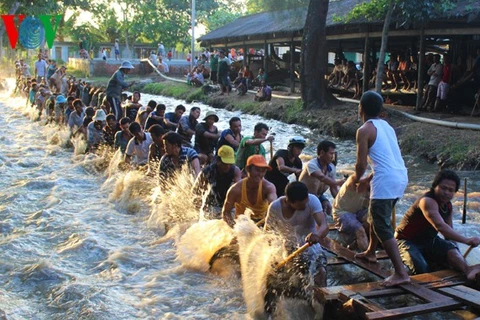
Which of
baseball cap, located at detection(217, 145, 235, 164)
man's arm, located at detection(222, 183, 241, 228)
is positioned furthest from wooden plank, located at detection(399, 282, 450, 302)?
baseball cap, located at detection(217, 145, 235, 164)

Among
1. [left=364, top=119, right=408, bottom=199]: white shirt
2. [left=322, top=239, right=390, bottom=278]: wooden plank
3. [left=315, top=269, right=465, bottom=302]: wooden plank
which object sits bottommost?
[left=322, top=239, right=390, bottom=278]: wooden plank

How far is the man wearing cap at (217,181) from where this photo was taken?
678cm

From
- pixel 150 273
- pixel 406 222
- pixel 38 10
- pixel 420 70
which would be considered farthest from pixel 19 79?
pixel 406 222

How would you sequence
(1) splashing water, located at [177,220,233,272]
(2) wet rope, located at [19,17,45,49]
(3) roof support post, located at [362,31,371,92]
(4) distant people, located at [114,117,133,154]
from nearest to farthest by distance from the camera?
1. (1) splashing water, located at [177,220,233,272]
2. (4) distant people, located at [114,117,133,154]
3. (3) roof support post, located at [362,31,371,92]
4. (2) wet rope, located at [19,17,45,49]

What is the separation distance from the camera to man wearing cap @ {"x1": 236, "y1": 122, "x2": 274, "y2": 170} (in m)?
8.06

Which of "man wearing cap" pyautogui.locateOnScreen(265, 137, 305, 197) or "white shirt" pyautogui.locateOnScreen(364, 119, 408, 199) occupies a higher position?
"white shirt" pyautogui.locateOnScreen(364, 119, 408, 199)

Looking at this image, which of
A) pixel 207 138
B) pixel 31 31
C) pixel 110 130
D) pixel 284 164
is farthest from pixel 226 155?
pixel 31 31

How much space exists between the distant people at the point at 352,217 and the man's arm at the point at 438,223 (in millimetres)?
1039

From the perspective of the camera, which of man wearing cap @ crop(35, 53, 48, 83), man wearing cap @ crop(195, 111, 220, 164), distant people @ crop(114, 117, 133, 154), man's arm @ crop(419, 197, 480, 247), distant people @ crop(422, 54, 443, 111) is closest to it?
man's arm @ crop(419, 197, 480, 247)

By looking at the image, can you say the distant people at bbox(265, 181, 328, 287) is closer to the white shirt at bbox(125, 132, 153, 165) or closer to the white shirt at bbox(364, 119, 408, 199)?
the white shirt at bbox(364, 119, 408, 199)

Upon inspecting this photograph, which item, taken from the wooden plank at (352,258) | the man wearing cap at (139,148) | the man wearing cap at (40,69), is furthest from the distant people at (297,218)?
the man wearing cap at (40,69)

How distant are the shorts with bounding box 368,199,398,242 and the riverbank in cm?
731

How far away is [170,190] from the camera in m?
8.23

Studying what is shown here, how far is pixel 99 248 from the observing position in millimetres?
7621
